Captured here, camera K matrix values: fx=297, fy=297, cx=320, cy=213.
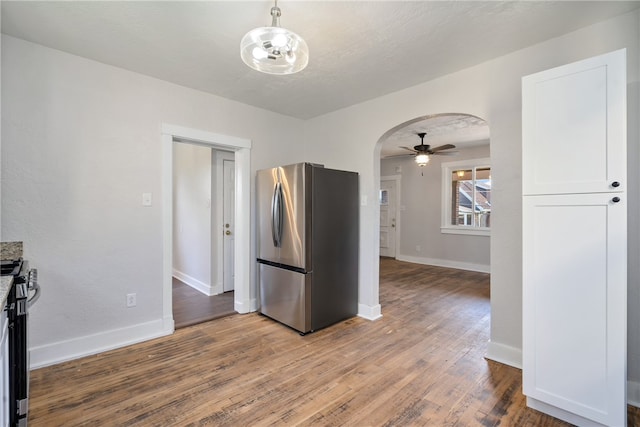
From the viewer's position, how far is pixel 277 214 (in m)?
3.17

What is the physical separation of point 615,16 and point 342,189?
7.86 ft

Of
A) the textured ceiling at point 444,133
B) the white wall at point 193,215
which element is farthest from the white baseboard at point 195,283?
the textured ceiling at point 444,133

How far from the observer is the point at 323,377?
7.22ft

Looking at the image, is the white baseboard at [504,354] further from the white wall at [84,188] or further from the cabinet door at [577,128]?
the white wall at [84,188]

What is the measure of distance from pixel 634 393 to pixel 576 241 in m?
1.14

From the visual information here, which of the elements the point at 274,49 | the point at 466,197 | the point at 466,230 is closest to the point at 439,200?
the point at 466,197

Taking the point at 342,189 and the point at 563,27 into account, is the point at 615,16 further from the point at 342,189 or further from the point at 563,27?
the point at 342,189

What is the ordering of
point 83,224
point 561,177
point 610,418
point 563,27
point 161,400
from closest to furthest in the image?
point 610,418
point 561,177
point 161,400
point 563,27
point 83,224

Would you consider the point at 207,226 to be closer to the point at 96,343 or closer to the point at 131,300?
the point at 131,300

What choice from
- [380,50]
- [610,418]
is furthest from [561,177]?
[380,50]

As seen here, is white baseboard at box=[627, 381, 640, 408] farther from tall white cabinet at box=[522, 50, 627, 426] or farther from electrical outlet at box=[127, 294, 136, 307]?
electrical outlet at box=[127, 294, 136, 307]

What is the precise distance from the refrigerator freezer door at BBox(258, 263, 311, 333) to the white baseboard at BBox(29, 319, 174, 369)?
1.00m

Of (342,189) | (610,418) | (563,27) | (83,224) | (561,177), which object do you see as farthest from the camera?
(342,189)

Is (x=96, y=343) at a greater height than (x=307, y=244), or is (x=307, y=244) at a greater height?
(x=307, y=244)
